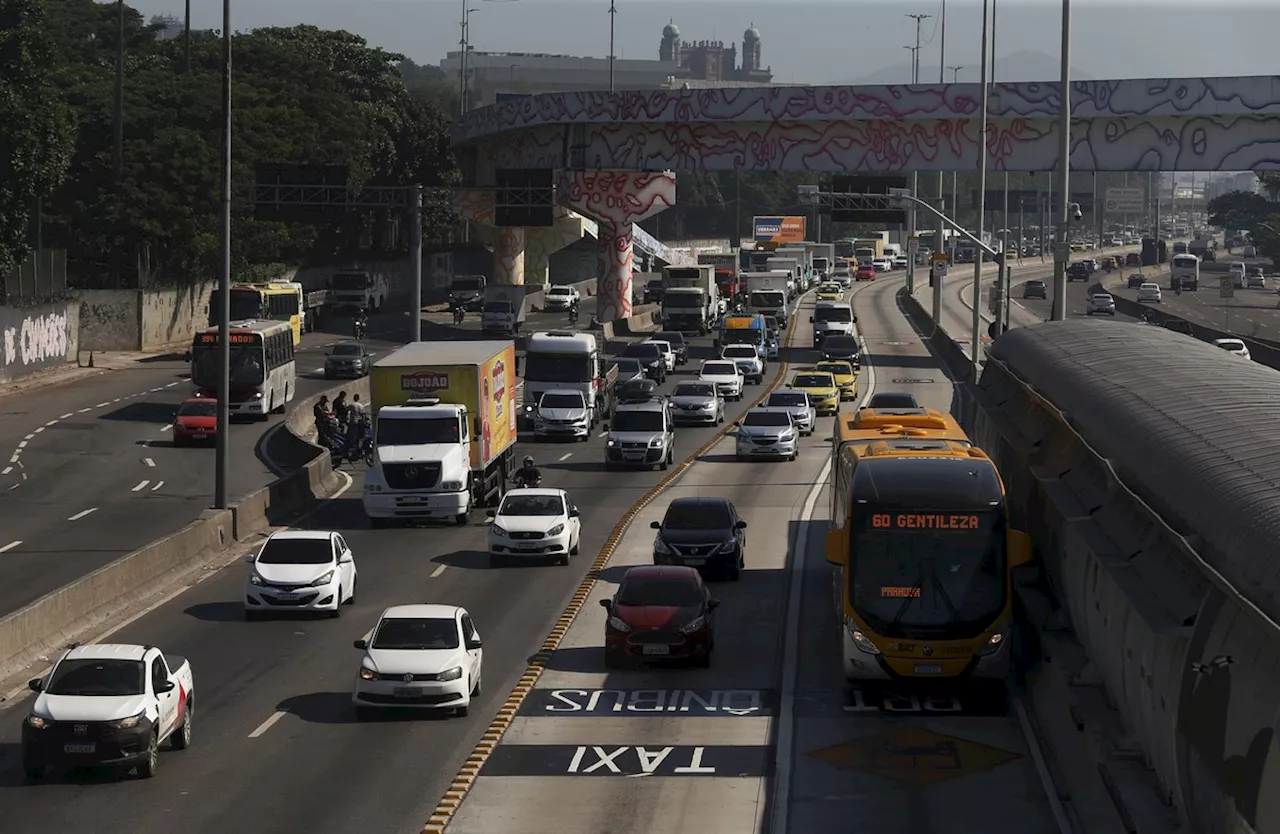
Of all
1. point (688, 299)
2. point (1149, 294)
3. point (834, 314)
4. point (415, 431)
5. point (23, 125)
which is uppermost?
point (23, 125)

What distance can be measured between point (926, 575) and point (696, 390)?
4311cm

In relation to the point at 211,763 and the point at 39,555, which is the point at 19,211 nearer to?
the point at 39,555

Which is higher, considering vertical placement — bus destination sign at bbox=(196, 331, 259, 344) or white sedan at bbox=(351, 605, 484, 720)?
bus destination sign at bbox=(196, 331, 259, 344)

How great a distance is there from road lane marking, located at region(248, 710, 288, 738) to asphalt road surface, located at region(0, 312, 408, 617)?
385 inches

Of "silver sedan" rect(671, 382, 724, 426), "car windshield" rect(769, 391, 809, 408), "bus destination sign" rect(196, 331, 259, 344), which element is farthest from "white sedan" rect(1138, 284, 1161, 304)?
"bus destination sign" rect(196, 331, 259, 344)

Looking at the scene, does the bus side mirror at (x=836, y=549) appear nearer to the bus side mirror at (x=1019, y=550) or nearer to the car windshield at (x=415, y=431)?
the bus side mirror at (x=1019, y=550)

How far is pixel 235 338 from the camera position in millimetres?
65688

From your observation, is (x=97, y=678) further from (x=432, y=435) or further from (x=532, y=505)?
(x=432, y=435)

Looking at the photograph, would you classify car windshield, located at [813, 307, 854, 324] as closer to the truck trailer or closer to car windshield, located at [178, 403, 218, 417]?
car windshield, located at [178, 403, 218, 417]

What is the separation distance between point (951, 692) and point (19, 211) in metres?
60.3

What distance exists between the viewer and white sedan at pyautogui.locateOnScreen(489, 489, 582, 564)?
40094mm

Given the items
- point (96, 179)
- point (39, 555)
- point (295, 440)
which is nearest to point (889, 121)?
point (295, 440)

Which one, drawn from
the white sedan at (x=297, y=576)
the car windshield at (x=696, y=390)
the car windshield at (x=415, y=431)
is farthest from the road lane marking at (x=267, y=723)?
the car windshield at (x=696, y=390)

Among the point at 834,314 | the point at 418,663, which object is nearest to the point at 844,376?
the point at 834,314
